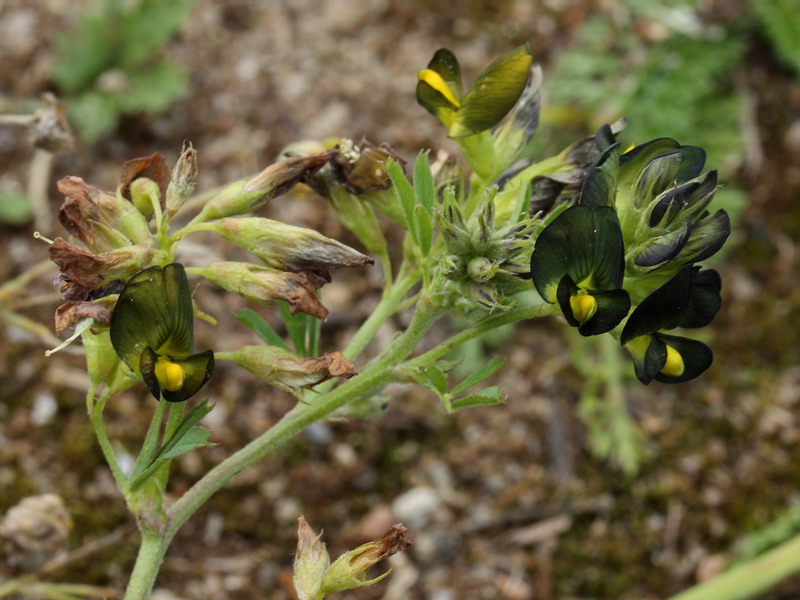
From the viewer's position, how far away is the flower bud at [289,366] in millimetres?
1752

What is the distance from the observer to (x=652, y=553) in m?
3.32

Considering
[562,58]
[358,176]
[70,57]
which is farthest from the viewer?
[562,58]

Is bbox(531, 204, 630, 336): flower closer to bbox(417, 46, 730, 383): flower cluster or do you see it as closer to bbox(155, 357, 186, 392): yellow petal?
bbox(417, 46, 730, 383): flower cluster

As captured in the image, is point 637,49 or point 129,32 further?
point 637,49

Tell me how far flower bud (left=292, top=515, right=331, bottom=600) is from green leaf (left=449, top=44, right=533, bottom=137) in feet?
2.86

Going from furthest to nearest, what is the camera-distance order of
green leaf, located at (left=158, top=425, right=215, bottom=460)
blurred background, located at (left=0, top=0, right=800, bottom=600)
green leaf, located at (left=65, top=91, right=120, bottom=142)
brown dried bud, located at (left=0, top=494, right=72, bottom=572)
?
green leaf, located at (left=65, top=91, right=120, bottom=142) < blurred background, located at (left=0, top=0, right=800, bottom=600) < brown dried bud, located at (left=0, top=494, right=72, bottom=572) < green leaf, located at (left=158, top=425, right=215, bottom=460)

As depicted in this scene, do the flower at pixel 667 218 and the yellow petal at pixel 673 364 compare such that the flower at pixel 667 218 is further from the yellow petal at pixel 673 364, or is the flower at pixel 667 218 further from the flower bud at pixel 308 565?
the flower bud at pixel 308 565

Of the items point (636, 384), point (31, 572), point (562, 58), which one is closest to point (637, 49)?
point (562, 58)

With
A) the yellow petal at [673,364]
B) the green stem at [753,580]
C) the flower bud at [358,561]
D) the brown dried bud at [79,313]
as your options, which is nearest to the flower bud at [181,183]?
the brown dried bud at [79,313]

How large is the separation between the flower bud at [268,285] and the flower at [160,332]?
15 cm

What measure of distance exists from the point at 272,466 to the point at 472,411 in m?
0.77

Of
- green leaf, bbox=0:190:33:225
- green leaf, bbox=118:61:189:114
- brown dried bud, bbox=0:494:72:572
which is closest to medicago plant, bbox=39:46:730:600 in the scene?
brown dried bud, bbox=0:494:72:572

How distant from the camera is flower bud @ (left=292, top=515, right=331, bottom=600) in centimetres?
180

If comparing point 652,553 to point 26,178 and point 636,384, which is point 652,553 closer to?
Answer: point 636,384
